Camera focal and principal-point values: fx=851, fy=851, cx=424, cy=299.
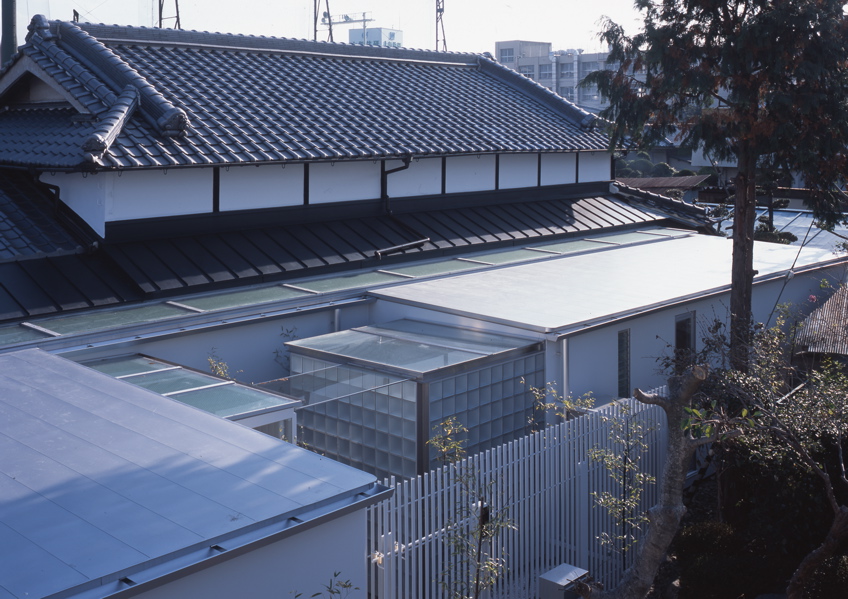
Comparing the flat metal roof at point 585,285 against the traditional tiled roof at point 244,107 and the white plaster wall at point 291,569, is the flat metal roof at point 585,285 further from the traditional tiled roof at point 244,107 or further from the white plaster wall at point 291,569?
the white plaster wall at point 291,569

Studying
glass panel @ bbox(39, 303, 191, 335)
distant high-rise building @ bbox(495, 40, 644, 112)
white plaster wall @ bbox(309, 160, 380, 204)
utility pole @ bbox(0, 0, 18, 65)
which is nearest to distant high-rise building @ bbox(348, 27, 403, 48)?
distant high-rise building @ bbox(495, 40, 644, 112)

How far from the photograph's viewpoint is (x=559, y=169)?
19.2 meters

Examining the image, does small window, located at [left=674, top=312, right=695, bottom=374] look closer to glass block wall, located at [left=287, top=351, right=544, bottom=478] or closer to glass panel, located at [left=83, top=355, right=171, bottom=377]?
glass block wall, located at [left=287, top=351, right=544, bottom=478]

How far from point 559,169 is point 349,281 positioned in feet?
26.1

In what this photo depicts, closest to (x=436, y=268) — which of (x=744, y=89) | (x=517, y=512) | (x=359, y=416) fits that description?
(x=359, y=416)

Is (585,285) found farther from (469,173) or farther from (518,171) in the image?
(518,171)

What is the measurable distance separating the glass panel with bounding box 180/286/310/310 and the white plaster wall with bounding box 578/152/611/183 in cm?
981

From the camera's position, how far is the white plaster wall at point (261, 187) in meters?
13.4

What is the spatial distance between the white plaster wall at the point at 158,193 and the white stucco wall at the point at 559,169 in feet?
27.3

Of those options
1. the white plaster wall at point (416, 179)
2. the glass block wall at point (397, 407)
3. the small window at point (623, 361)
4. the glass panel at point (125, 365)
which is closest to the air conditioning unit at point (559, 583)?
the glass block wall at point (397, 407)

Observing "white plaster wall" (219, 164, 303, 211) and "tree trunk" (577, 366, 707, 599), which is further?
"white plaster wall" (219, 164, 303, 211)

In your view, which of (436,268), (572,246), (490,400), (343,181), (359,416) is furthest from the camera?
(572,246)

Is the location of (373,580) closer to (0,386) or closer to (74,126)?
(0,386)

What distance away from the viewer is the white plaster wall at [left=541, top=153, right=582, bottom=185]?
61.9 ft
